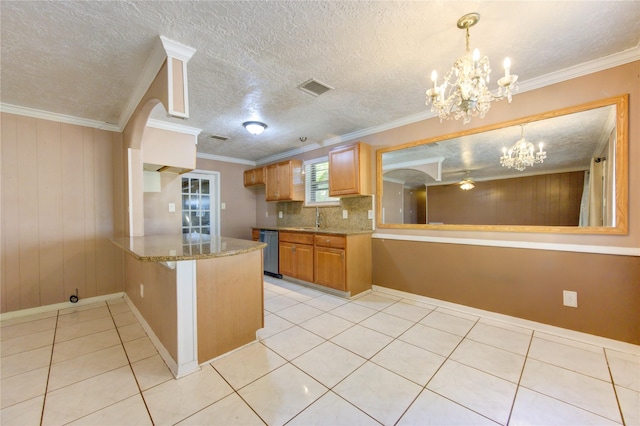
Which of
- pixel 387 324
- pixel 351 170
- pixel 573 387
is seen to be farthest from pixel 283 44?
pixel 573 387

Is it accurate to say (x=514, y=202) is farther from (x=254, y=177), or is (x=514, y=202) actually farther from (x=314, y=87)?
(x=254, y=177)

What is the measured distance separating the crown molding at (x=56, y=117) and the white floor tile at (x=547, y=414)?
473cm

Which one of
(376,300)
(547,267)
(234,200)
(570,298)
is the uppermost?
(234,200)

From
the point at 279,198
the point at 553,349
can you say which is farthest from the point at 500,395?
the point at 279,198

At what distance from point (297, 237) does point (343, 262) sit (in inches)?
37.7

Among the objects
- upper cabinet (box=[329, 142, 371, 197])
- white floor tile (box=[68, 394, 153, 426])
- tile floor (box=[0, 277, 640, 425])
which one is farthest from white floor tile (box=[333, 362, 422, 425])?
upper cabinet (box=[329, 142, 371, 197])

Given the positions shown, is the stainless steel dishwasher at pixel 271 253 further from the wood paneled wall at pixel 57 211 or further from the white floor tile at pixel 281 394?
the white floor tile at pixel 281 394

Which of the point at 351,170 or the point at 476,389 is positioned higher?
the point at 351,170

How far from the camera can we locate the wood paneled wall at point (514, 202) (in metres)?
2.21

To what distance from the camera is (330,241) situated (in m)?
3.38

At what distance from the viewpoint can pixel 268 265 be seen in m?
4.38

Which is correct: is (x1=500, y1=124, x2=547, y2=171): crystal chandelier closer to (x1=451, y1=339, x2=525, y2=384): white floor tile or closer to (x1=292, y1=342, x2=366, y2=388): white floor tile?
(x1=451, y1=339, x2=525, y2=384): white floor tile

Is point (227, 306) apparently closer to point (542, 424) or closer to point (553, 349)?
point (542, 424)

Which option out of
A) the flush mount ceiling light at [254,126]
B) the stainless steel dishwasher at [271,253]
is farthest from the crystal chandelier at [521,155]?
the stainless steel dishwasher at [271,253]
